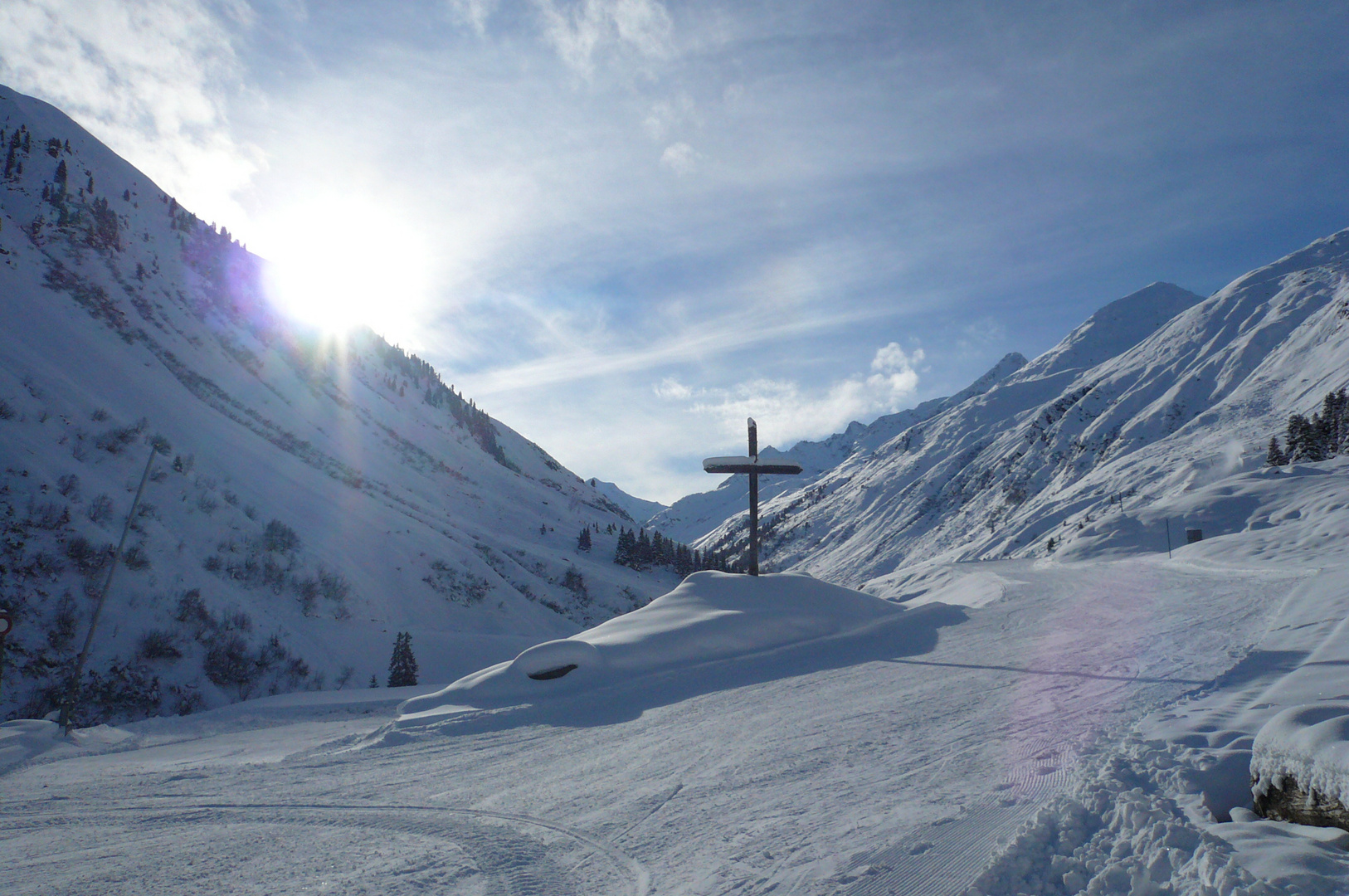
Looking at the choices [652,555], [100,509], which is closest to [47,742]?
[100,509]

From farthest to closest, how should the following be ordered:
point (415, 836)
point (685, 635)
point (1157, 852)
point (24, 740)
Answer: point (685, 635), point (24, 740), point (415, 836), point (1157, 852)

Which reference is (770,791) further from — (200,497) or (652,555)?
(652,555)

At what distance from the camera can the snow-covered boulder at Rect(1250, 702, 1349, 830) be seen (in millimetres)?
3566

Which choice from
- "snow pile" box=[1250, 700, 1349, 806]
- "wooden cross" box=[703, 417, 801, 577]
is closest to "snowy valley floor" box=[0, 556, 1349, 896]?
"snow pile" box=[1250, 700, 1349, 806]

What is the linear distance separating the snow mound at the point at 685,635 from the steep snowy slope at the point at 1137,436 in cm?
7150

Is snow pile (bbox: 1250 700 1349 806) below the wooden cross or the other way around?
below

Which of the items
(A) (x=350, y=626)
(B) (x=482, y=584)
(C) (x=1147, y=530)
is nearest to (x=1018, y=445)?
(C) (x=1147, y=530)

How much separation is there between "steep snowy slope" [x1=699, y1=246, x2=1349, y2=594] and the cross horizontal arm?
71.2 meters

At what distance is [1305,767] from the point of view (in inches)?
148

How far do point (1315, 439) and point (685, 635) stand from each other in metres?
73.4

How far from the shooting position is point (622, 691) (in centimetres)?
1088

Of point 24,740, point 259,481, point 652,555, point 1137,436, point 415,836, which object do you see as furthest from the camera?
point 1137,436

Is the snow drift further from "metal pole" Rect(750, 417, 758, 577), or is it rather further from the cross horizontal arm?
the cross horizontal arm

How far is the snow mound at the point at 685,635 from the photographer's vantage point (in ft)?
37.4
